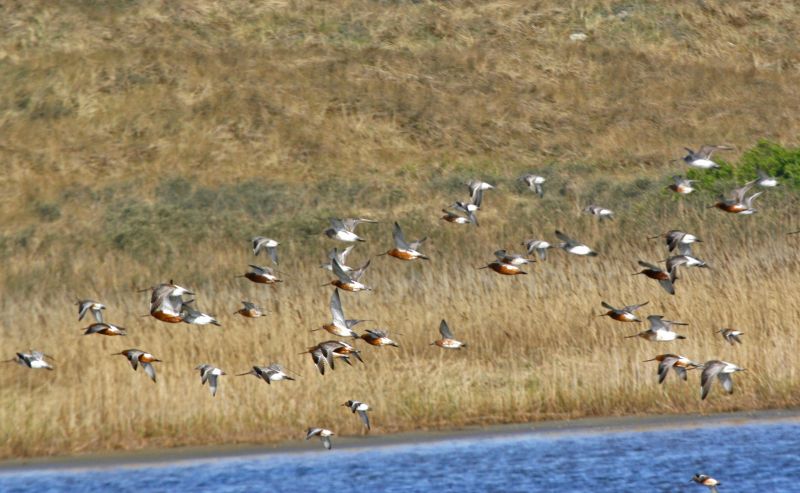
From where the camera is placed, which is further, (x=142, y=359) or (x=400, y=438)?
(x=400, y=438)

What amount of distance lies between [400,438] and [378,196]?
23.5 meters

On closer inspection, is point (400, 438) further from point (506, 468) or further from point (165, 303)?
point (165, 303)

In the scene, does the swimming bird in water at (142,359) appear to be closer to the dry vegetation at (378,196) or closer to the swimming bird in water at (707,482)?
the dry vegetation at (378,196)

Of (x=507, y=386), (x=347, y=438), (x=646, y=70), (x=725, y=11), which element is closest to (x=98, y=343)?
(x=347, y=438)

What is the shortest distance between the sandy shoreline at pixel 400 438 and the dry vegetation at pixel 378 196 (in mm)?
127

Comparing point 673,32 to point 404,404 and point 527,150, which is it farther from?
point 404,404

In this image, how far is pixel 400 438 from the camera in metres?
17.0

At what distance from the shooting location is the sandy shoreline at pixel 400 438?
645 inches

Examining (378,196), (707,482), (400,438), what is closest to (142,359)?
(400,438)

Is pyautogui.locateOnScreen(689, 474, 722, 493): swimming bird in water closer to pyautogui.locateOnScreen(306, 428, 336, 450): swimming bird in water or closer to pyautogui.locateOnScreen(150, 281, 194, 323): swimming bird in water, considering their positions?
pyautogui.locateOnScreen(306, 428, 336, 450): swimming bird in water

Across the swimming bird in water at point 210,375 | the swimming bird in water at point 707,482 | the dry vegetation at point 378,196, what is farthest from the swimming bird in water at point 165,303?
the swimming bird in water at point 707,482

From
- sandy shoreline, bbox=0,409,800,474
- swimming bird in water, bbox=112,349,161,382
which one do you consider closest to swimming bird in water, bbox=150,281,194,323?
swimming bird in water, bbox=112,349,161,382

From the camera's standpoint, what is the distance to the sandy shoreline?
16.4m

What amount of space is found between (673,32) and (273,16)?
14273mm
